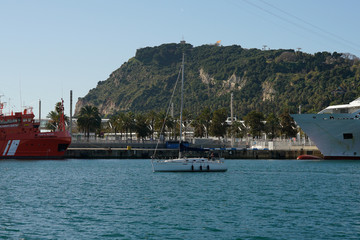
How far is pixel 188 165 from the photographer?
6372 cm

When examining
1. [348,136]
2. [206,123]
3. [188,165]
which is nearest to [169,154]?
[348,136]

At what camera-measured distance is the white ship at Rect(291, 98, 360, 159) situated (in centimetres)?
8675

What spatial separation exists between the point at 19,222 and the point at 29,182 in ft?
89.0

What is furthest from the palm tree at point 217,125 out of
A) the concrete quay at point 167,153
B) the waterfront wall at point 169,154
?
the waterfront wall at point 169,154

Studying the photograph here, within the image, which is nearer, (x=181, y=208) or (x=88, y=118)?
(x=181, y=208)

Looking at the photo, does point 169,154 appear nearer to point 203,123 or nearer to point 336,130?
point 336,130

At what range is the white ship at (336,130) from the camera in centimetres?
8675

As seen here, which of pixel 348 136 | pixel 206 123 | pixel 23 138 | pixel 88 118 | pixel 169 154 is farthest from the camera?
pixel 206 123

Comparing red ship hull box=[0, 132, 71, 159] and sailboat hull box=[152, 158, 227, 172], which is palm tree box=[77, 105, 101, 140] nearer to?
red ship hull box=[0, 132, 71, 159]

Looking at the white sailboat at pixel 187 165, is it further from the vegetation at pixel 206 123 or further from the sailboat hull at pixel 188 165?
the vegetation at pixel 206 123

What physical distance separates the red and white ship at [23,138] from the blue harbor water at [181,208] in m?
41.4

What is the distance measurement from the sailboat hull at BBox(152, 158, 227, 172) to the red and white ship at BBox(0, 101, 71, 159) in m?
43.9

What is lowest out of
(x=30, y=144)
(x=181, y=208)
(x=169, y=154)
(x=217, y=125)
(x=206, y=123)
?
(x=181, y=208)

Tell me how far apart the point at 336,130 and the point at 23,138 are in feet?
189
